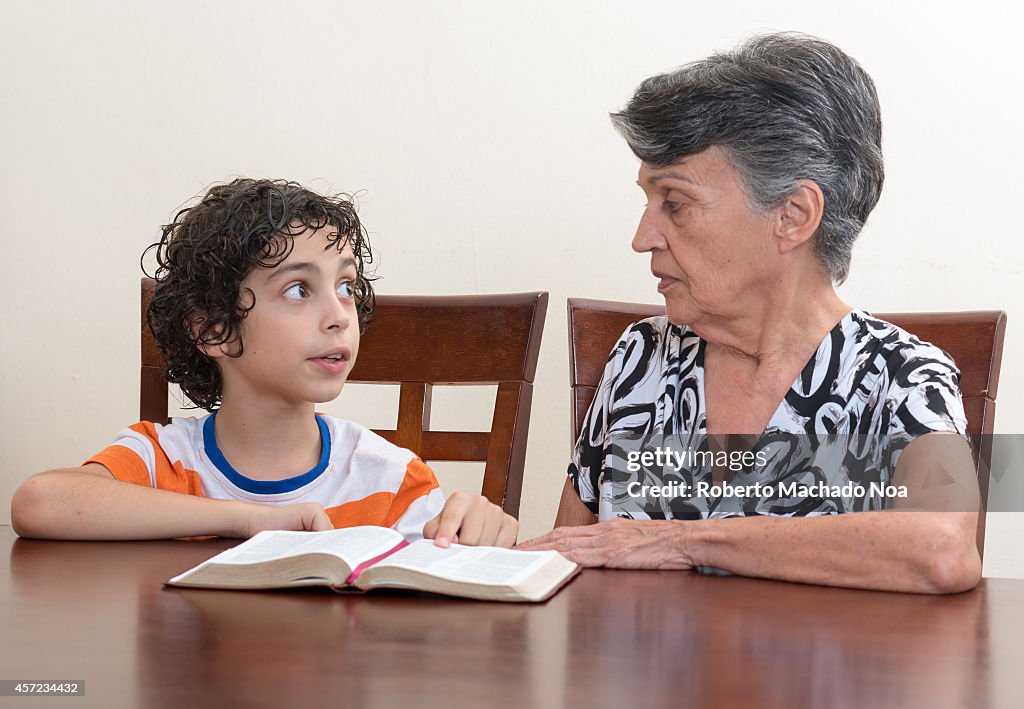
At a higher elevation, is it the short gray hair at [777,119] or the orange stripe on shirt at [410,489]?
the short gray hair at [777,119]

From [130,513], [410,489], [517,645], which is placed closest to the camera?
[517,645]

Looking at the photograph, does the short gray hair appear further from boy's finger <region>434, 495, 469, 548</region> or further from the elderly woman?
boy's finger <region>434, 495, 469, 548</region>

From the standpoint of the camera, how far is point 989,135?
2008 millimetres

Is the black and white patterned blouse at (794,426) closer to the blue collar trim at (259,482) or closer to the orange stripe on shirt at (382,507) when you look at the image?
the orange stripe on shirt at (382,507)

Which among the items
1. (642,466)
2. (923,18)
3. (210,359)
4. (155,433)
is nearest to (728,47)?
(923,18)

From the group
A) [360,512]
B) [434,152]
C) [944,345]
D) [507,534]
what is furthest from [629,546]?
[434,152]

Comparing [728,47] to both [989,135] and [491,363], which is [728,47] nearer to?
[989,135]

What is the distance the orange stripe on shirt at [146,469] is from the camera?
4.56 feet

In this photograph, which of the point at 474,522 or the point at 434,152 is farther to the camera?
the point at 434,152

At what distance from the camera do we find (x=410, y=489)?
4.89 ft

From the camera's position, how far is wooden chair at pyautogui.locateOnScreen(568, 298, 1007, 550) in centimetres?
151

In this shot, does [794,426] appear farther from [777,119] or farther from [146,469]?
[146,469]

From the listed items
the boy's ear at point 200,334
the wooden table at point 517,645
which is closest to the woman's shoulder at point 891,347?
the wooden table at point 517,645

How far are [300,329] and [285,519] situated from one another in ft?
1.04
